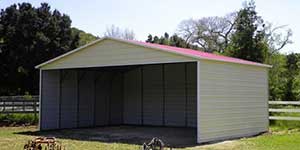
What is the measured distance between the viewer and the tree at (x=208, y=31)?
1483 inches

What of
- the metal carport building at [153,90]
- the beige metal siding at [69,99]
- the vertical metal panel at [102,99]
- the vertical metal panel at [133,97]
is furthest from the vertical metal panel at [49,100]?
the vertical metal panel at [133,97]

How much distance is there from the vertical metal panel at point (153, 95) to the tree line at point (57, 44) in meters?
4.75

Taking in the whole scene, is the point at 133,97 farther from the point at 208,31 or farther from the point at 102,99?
the point at 208,31

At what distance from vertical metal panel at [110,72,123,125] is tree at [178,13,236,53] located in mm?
18693

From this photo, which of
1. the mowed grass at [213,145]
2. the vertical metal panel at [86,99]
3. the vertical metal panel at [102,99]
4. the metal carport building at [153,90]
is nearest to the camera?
the mowed grass at [213,145]

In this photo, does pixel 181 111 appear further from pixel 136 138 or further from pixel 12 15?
pixel 12 15

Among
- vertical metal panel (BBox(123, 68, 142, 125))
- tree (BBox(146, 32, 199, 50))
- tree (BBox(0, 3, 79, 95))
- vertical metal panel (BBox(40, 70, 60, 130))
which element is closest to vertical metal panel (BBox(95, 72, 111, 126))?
vertical metal panel (BBox(123, 68, 142, 125))

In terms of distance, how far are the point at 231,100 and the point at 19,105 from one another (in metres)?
8.98

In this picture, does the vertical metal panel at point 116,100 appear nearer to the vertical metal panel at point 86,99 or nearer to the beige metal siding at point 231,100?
the vertical metal panel at point 86,99

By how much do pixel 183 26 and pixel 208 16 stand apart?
8.12 ft

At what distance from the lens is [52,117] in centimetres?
1573

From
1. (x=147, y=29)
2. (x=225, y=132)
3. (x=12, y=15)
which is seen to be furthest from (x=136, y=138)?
(x=147, y=29)

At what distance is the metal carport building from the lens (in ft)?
40.0

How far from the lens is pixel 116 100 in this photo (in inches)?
747
